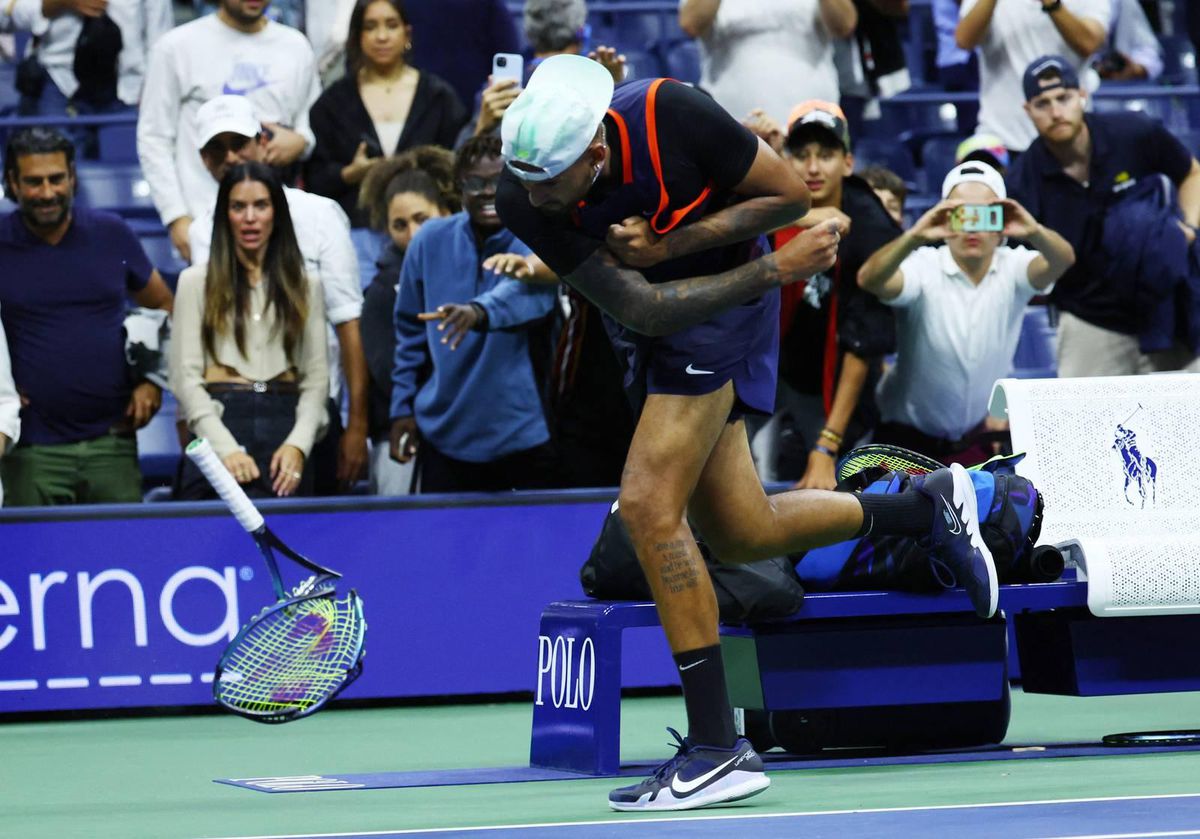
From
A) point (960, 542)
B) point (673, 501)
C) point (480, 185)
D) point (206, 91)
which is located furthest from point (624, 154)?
point (206, 91)

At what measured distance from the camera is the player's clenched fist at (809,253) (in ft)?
16.2

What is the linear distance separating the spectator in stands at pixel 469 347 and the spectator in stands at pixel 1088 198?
7.08 ft

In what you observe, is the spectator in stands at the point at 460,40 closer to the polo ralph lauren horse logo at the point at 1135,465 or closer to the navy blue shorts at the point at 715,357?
the polo ralph lauren horse logo at the point at 1135,465

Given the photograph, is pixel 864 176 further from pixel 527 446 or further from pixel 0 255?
pixel 0 255

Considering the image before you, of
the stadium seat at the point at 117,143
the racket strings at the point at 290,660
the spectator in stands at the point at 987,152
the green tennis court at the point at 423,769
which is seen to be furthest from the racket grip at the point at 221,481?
the stadium seat at the point at 117,143

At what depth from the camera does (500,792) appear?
5309 mm

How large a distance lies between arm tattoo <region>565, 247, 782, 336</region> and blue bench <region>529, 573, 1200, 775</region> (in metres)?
1.03

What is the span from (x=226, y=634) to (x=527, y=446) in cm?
133

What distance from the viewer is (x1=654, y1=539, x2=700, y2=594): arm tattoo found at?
503 cm

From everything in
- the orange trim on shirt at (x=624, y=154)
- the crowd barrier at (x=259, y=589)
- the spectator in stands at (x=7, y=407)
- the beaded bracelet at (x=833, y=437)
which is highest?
the orange trim on shirt at (x=624, y=154)

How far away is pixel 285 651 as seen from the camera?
5.76 meters

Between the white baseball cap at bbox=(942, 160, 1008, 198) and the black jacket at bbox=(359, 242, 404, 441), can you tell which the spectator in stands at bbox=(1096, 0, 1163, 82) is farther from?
the black jacket at bbox=(359, 242, 404, 441)

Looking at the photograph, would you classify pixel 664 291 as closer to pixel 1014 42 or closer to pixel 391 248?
pixel 391 248

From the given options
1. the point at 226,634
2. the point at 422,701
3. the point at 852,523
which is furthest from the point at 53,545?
the point at 852,523
